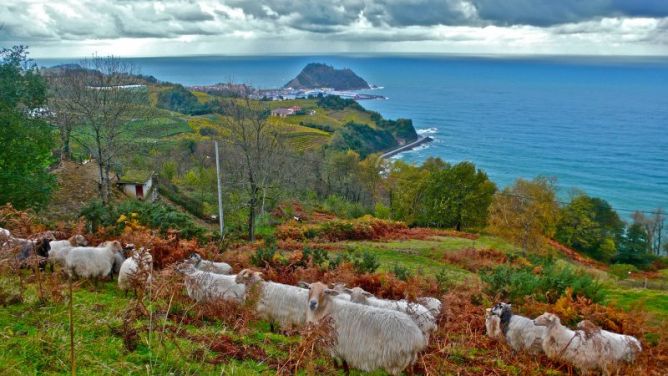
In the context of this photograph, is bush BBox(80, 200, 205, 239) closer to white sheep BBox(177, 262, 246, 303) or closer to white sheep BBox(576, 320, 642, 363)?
white sheep BBox(177, 262, 246, 303)

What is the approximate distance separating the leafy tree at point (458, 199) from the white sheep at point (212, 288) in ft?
131

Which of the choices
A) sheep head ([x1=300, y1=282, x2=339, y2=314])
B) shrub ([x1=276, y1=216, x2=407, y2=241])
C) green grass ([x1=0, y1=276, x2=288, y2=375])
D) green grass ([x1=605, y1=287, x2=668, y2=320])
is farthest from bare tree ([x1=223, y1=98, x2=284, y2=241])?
green grass ([x1=0, y1=276, x2=288, y2=375])

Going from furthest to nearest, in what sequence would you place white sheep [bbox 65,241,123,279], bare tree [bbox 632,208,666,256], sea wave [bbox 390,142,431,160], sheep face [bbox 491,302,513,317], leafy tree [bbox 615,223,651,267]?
sea wave [bbox 390,142,431,160]
bare tree [bbox 632,208,666,256]
leafy tree [bbox 615,223,651,267]
white sheep [bbox 65,241,123,279]
sheep face [bbox 491,302,513,317]

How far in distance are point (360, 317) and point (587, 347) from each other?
4.95 meters

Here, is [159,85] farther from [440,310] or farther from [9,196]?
[440,310]

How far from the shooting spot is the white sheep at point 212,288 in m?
10.8

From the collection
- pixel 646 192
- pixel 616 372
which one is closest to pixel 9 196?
pixel 616 372

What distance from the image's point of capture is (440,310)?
11.3m

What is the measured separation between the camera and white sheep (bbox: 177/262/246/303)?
10781mm

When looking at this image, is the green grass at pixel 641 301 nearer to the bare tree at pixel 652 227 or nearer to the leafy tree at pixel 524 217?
the leafy tree at pixel 524 217

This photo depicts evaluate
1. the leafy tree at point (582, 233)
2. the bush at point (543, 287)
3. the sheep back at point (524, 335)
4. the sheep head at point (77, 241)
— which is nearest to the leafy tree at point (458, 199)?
the leafy tree at point (582, 233)

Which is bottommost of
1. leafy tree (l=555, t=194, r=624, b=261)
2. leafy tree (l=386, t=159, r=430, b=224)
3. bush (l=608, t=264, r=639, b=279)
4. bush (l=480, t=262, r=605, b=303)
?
leafy tree (l=555, t=194, r=624, b=261)

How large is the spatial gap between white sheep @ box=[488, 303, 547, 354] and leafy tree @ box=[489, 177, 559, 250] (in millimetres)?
29220

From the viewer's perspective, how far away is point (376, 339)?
27.3 ft
